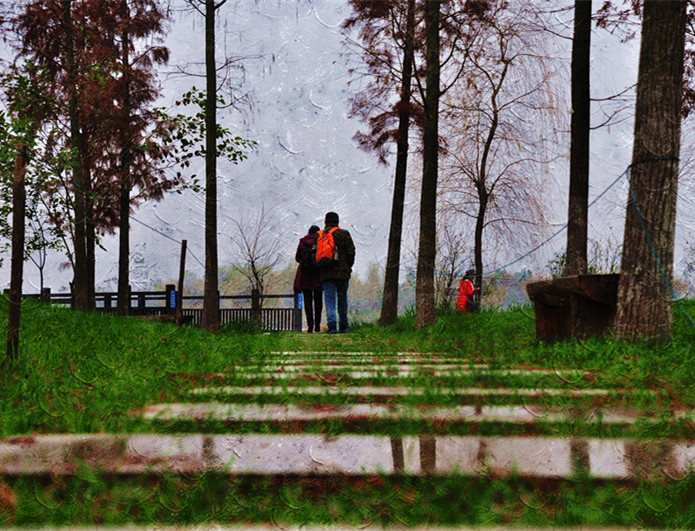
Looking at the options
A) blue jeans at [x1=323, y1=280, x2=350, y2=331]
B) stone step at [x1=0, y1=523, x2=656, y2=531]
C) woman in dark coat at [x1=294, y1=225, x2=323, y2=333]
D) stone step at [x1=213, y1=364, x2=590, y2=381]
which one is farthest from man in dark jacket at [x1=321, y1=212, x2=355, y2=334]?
stone step at [x1=0, y1=523, x2=656, y2=531]

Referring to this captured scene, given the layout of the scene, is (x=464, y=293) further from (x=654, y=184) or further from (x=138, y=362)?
(x=138, y=362)

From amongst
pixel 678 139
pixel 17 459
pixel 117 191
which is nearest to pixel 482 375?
pixel 17 459

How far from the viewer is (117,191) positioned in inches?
646

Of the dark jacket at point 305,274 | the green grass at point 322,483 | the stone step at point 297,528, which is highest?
the dark jacket at point 305,274

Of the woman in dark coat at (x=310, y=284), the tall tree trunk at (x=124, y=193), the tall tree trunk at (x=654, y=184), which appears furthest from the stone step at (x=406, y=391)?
the tall tree trunk at (x=124, y=193)

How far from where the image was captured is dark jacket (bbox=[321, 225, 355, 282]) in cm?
1033

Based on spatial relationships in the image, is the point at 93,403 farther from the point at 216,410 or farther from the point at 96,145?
the point at 96,145

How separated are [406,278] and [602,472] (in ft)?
64.7

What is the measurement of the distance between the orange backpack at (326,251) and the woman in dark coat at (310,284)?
1.15m

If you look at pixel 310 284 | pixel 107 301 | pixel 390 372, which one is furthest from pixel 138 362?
pixel 107 301

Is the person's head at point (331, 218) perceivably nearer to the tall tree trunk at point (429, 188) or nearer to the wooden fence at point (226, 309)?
the tall tree trunk at point (429, 188)

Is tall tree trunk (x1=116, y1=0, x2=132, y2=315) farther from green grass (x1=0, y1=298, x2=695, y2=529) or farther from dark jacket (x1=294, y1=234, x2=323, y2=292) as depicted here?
green grass (x1=0, y1=298, x2=695, y2=529)

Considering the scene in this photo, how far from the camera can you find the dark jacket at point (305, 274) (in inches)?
471

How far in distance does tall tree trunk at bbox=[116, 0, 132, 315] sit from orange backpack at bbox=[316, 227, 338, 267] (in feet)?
24.8
